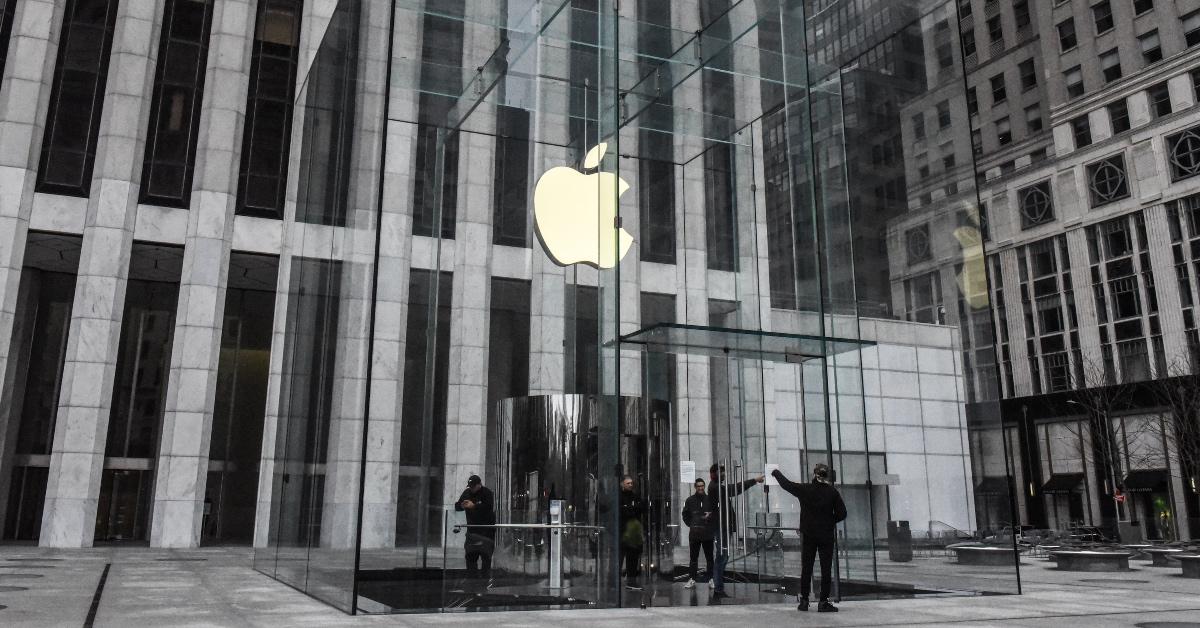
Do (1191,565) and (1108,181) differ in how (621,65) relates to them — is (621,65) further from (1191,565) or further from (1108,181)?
(1108,181)

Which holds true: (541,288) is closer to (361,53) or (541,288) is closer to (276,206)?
(361,53)

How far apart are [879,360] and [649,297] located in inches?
184

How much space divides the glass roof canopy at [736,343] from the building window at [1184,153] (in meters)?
48.6

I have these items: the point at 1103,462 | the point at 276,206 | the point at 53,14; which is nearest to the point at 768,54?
the point at 276,206

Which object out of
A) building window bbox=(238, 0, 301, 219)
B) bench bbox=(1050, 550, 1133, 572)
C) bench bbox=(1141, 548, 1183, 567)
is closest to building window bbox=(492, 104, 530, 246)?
bench bbox=(1050, 550, 1133, 572)

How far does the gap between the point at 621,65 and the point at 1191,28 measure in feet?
179

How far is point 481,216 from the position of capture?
14383mm

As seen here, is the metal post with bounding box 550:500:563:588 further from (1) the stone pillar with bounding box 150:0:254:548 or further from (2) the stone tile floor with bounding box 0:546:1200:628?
(1) the stone pillar with bounding box 150:0:254:548

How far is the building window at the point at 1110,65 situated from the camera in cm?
5841

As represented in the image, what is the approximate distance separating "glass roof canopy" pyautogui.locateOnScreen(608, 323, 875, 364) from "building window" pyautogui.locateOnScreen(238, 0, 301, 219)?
21.9 meters

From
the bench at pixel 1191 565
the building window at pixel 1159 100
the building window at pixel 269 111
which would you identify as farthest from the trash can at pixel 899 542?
the building window at pixel 1159 100

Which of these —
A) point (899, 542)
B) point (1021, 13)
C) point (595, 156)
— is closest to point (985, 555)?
point (899, 542)

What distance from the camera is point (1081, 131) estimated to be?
5972 cm

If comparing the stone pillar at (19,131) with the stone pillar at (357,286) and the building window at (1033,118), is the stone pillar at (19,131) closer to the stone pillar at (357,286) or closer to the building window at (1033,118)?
the stone pillar at (357,286)
